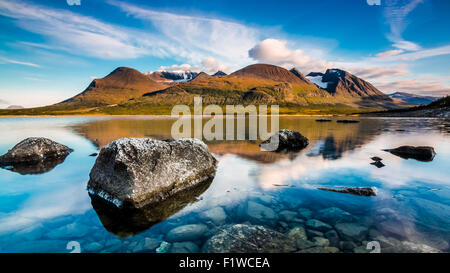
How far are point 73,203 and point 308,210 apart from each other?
33.0 ft

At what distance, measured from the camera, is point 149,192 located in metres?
8.78

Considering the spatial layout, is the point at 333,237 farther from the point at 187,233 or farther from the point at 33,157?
the point at 33,157

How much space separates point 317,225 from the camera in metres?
7.01

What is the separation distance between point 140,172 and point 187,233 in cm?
362

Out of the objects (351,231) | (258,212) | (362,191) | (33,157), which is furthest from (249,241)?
(33,157)

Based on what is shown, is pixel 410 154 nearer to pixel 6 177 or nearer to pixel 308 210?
pixel 308 210

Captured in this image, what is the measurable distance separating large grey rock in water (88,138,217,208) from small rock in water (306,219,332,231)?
5795 millimetres

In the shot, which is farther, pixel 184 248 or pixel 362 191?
pixel 362 191

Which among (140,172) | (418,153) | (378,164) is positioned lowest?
(378,164)

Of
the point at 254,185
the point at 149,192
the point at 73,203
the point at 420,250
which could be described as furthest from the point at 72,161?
the point at 420,250

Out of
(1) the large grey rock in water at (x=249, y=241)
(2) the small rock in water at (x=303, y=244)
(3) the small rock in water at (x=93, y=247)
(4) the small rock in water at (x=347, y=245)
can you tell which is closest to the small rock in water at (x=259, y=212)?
(1) the large grey rock in water at (x=249, y=241)

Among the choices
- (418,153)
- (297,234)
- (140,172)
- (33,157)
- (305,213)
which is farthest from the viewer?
(418,153)

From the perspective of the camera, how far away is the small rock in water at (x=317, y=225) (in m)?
6.80

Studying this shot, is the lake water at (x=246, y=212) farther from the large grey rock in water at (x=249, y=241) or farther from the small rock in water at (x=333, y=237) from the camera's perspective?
the large grey rock in water at (x=249, y=241)
